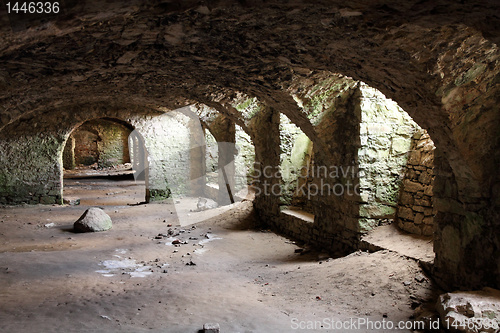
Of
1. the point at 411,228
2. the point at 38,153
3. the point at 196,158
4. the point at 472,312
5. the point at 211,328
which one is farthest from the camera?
the point at 196,158

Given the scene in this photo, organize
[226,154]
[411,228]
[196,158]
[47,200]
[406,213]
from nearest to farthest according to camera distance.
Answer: [411,228] < [406,213] < [226,154] < [47,200] < [196,158]

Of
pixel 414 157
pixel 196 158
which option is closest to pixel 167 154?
pixel 196 158

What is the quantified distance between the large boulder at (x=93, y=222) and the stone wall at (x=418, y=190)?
5.87 m

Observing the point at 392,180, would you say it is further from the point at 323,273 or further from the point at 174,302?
the point at 174,302

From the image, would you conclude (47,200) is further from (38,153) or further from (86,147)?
(86,147)

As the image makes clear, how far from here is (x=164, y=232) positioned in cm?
804

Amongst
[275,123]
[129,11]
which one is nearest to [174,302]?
[129,11]

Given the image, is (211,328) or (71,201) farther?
(71,201)

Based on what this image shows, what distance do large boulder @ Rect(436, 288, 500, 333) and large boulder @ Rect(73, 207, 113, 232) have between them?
6777 mm

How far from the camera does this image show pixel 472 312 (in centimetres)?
293

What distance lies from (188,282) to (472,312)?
10.6ft

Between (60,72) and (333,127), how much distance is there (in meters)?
3.77

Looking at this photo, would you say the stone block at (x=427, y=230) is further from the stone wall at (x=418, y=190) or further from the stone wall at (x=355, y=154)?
the stone wall at (x=355, y=154)

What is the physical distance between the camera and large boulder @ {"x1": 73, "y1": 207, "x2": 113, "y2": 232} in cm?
793
